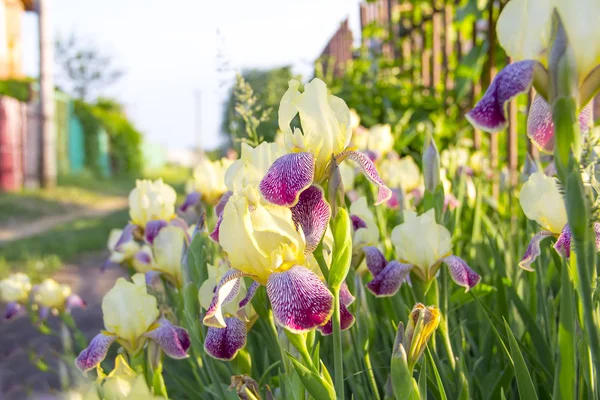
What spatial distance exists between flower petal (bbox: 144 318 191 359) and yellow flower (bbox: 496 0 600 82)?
2.27ft

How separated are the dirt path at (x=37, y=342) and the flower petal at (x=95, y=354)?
880 millimetres

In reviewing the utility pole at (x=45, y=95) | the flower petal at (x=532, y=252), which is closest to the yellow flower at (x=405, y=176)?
the flower petal at (x=532, y=252)

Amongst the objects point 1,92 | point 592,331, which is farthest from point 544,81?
point 1,92

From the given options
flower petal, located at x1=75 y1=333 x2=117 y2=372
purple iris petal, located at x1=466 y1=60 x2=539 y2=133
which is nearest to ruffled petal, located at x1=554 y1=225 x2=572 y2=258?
purple iris petal, located at x1=466 y1=60 x2=539 y2=133

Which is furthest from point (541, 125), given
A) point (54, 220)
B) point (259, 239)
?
point (54, 220)

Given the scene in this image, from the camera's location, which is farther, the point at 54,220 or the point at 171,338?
the point at 54,220

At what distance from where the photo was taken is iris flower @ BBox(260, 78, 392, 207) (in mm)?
762

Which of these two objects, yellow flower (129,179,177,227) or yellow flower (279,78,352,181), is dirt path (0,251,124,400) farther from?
yellow flower (279,78,352,181)

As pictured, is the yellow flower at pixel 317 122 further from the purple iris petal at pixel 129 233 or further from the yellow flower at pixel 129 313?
the purple iris petal at pixel 129 233

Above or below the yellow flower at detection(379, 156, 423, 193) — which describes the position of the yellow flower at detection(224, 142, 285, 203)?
above

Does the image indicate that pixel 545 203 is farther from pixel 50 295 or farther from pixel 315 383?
pixel 50 295

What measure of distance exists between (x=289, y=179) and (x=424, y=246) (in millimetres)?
389

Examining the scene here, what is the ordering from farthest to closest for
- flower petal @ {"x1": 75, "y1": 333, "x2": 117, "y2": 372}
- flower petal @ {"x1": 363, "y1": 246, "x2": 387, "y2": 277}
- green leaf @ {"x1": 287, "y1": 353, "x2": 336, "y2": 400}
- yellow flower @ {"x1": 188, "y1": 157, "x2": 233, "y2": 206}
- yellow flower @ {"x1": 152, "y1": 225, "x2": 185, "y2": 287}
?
1. yellow flower @ {"x1": 188, "y1": 157, "x2": 233, "y2": 206}
2. yellow flower @ {"x1": 152, "y1": 225, "x2": 185, "y2": 287}
3. flower petal @ {"x1": 363, "y1": 246, "x2": 387, "y2": 277}
4. flower petal @ {"x1": 75, "y1": 333, "x2": 117, "y2": 372}
5. green leaf @ {"x1": 287, "y1": 353, "x2": 336, "y2": 400}

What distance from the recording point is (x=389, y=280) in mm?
1032
